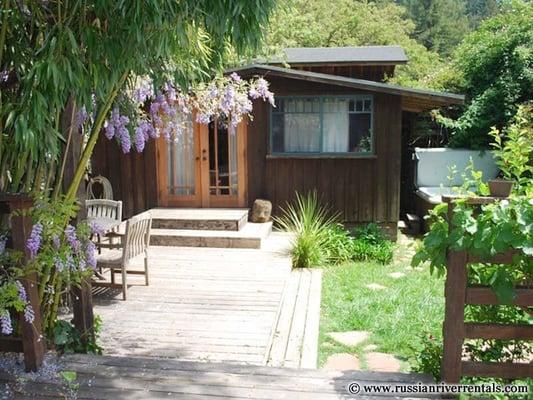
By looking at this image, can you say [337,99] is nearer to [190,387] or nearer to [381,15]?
[190,387]

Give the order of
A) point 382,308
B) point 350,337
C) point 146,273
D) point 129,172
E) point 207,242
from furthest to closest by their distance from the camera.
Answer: point 129,172 → point 207,242 → point 146,273 → point 382,308 → point 350,337

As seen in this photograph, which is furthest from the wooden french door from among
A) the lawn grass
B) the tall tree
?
the tall tree

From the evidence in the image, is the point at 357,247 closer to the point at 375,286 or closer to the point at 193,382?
the point at 375,286

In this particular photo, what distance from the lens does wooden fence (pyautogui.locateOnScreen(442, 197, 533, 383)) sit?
101 inches

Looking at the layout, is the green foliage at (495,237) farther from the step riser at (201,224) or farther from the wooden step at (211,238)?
the step riser at (201,224)

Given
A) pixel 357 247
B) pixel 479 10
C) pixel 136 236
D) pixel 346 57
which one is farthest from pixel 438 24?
pixel 136 236

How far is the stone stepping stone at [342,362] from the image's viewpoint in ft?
12.3

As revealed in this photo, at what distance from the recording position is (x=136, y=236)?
203 inches

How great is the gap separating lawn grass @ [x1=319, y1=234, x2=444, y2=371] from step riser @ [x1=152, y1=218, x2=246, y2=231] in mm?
1777

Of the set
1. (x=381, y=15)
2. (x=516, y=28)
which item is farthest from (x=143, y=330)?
(x=381, y=15)

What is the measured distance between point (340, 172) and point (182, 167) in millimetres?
2761

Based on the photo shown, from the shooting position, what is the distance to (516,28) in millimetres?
10891

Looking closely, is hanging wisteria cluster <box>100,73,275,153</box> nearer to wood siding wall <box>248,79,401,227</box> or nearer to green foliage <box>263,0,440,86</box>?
wood siding wall <box>248,79,401,227</box>

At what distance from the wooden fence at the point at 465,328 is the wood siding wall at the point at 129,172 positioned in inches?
271
